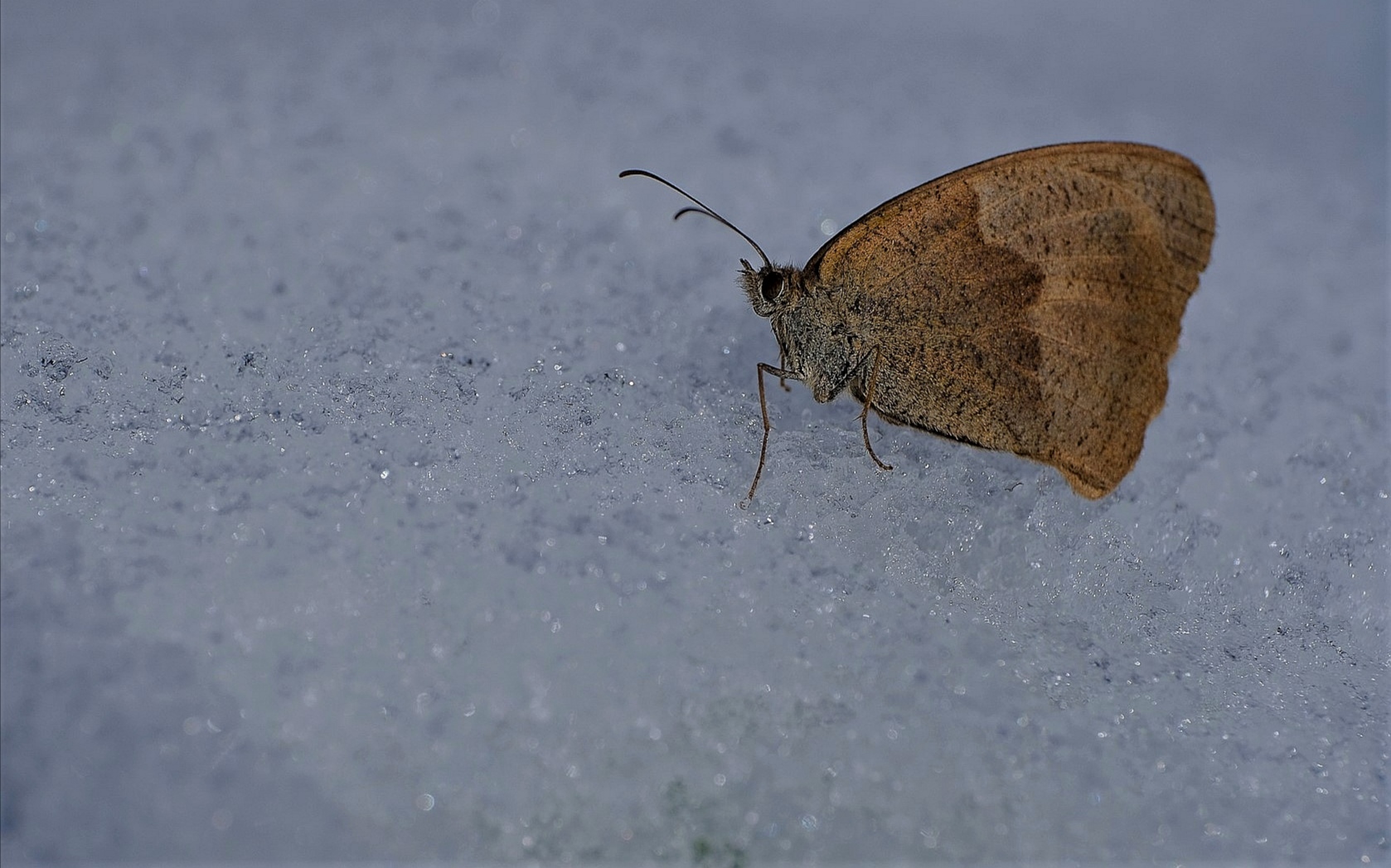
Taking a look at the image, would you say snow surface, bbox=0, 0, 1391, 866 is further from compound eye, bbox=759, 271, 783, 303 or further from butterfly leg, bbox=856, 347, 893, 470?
compound eye, bbox=759, 271, 783, 303

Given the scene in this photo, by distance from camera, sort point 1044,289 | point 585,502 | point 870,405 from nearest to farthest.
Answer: point 585,502
point 1044,289
point 870,405

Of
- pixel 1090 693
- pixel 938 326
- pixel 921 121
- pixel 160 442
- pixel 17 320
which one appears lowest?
pixel 1090 693

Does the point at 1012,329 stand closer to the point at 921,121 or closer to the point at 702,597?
the point at 702,597

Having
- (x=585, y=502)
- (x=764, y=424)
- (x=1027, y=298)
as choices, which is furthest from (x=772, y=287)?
(x=585, y=502)

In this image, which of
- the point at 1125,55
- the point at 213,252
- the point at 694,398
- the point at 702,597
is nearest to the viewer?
the point at 702,597

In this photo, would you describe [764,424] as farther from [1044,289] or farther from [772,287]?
[1044,289]

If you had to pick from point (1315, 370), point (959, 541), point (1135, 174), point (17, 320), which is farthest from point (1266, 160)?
point (17, 320)

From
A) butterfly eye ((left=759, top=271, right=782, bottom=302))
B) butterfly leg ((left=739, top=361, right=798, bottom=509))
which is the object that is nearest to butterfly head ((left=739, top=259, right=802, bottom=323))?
butterfly eye ((left=759, top=271, right=782, bottom=302))
